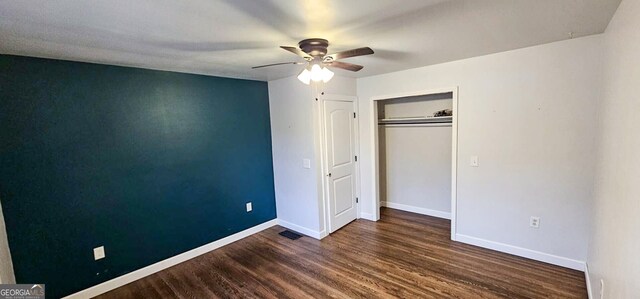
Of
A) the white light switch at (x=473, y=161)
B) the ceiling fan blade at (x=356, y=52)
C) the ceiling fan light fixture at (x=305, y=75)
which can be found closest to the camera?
the ceiling fan blade at (x=356, y=52)

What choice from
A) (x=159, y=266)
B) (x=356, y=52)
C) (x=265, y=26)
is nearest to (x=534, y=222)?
(x=356, y=52)

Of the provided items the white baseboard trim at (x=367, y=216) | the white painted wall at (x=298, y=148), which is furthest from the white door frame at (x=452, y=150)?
the white painted wall at (x=298, y=148)

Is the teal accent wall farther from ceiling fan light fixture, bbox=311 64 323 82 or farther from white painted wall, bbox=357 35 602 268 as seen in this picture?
white painted wall, bbox=357 35 602 268

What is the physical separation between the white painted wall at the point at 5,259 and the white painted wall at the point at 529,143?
14.2 ft

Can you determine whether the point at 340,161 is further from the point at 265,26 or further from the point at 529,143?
the point at 265,26

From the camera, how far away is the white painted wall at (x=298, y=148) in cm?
363

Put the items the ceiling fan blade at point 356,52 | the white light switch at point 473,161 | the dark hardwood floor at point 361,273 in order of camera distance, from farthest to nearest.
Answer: the white light switch at point 473,161 < the dark hardwood floor at point 361,273 < the ceiling fan blade at point 356,52

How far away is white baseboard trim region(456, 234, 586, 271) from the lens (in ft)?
8.81

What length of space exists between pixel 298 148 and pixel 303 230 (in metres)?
1.22

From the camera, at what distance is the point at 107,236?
8.94 ft

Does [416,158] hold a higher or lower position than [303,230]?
higher

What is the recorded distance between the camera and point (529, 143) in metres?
2.78

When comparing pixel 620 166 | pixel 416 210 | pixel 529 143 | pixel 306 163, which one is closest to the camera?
pixel 620 166

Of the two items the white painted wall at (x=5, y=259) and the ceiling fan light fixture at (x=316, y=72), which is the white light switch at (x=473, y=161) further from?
the white painted wall at (x=5, y=259)
